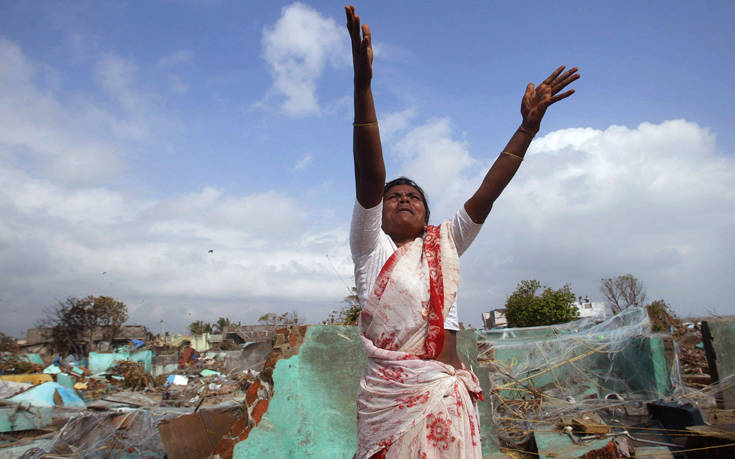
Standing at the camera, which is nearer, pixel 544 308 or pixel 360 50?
pixel 360 50

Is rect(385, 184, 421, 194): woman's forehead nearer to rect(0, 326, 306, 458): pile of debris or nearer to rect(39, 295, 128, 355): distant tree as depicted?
rect(0, 326, 306, 458): pile of debris

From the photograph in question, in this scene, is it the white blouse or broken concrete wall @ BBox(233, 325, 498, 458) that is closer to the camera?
the white blouse

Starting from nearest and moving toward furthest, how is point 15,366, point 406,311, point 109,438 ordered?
point 406,311 < point 109,438 < point 15,366

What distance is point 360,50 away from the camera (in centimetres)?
162

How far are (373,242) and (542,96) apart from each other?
1.13 metres

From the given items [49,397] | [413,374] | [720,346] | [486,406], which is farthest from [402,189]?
[49,397]

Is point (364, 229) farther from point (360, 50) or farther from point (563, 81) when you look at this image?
point (563, 81)

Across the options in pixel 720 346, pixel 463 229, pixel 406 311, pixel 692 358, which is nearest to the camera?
pixel 406 311

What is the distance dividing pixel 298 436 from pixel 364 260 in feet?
11.9

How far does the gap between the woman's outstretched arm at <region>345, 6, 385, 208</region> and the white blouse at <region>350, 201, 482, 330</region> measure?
0.12 meters

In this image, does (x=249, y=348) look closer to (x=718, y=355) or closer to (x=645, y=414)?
(x=645, y=414)

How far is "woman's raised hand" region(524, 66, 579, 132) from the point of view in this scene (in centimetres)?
216

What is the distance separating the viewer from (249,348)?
994cm

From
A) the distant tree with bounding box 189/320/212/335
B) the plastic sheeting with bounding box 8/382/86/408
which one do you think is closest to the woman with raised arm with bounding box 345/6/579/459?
the plastic sheeting with bounding box 8/382/86/408
